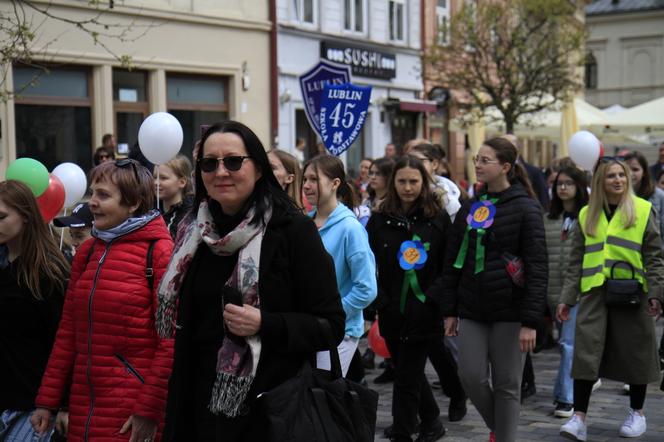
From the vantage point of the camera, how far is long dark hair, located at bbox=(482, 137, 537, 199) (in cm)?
611

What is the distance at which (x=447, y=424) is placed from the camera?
7516mm

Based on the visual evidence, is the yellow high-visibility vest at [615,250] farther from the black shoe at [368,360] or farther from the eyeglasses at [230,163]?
the eyeglasses at [230,163]

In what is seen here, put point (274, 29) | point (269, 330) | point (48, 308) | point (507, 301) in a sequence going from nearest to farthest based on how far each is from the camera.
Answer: point (269, 330) → point (48, 308) → point (507, 301) → point (274, 29)

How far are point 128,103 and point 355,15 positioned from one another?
826 cm

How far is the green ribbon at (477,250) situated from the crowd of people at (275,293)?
1cm

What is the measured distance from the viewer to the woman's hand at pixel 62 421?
431 centimetres

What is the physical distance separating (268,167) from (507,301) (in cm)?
278

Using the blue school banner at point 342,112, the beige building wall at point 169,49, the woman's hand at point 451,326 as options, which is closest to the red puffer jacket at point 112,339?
the woman's hand at point 451,326

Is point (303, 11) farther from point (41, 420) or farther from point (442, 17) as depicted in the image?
point (41, 420)

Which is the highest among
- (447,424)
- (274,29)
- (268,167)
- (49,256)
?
(274,29)

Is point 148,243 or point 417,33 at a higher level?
point 417,33

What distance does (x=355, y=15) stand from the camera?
25094 millimetres

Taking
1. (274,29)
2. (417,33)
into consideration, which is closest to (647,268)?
(274,29)

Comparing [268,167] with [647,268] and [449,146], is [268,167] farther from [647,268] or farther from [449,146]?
[449,146]
